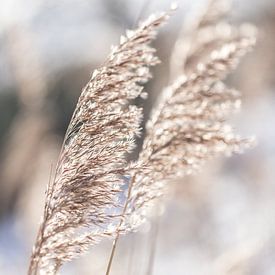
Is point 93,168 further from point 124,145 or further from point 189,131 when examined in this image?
point 189,131

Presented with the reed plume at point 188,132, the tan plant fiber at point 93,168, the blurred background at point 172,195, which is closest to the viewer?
the tan plant fiber at point 93,168

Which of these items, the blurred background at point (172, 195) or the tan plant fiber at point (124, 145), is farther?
the blurred background at point (172, 195)

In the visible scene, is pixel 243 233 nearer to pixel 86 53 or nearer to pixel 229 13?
pixel 229 13

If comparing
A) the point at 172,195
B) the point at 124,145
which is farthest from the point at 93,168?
the point at 172,195

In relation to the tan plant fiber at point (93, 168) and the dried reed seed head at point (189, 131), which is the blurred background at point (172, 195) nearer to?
the dried reed seed head at point (189, 131)

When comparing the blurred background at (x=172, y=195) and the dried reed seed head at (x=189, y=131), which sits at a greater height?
the blurred background at (x=172, y=195)

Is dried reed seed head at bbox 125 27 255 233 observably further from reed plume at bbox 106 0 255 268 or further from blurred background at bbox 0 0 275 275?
blurred background at bbox 0 0 275 275

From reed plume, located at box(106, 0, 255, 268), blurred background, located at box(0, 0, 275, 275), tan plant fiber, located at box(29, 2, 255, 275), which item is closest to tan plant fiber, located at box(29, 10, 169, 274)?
tan plant fiber, located at box(29, 2, 255, 275)

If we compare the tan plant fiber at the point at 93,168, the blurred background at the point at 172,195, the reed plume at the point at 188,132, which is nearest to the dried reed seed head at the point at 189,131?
the reed plume at the point at 188,132

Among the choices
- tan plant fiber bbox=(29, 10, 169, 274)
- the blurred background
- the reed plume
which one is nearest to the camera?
tan plant fiber bbox=(29, 10, 169, 274)

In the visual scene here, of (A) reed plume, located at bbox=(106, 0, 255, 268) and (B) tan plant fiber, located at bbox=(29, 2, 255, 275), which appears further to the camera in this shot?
(A) reed plume, located at bbox=(106, 0, 255, 268)
